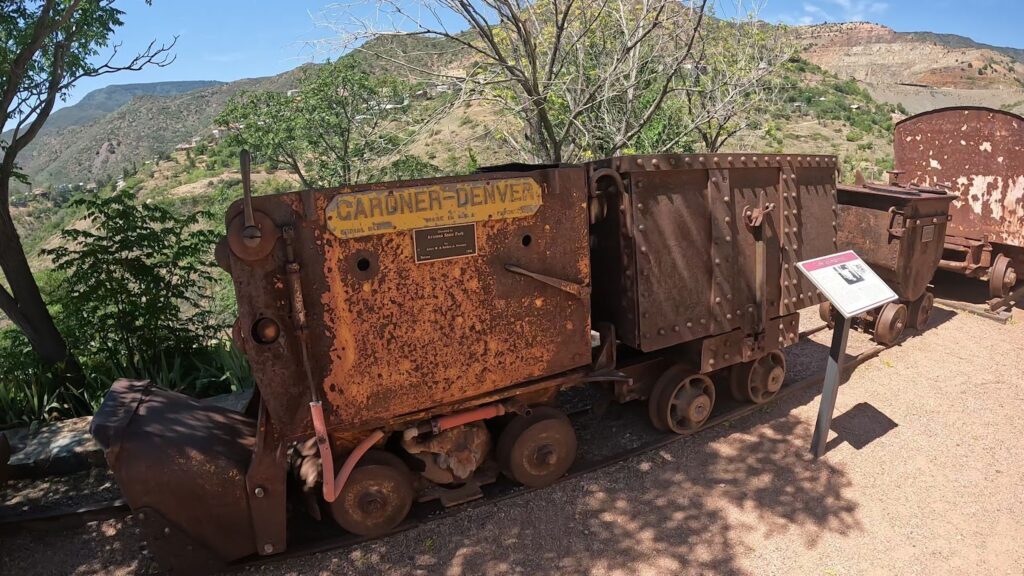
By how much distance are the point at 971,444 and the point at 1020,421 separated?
2.54ft

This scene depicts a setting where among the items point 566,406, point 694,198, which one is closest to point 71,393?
point 566,406

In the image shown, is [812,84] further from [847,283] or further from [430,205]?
[430,205]

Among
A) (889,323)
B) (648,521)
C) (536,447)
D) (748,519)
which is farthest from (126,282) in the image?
(889,323)

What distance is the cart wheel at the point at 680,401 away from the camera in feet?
14.9

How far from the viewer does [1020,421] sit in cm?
491

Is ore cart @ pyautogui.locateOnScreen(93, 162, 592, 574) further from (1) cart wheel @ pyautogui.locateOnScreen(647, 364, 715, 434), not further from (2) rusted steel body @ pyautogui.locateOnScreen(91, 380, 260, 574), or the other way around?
(1) cart wheel @ pyautogui.locateOnScreen(647, 364, 715, 434)

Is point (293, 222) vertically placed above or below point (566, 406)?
above

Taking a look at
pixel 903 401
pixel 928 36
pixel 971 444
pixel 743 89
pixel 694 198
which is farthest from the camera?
pixel 928 36

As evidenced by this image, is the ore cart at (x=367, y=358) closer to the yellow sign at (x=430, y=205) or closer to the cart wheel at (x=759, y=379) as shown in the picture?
the yellow sign at (x=430, y=205)

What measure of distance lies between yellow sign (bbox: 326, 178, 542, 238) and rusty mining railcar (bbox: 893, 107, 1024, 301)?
7270mm

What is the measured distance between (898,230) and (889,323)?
103 centimetres

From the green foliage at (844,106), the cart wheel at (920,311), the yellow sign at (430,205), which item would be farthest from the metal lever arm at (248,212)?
the green foliage at (844,106)

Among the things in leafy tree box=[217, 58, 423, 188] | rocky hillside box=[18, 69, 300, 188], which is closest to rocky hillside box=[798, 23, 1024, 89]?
leafy tree box=[217, 58, 423, 188]

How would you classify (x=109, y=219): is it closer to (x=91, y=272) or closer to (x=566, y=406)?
(x=91, y=272)
